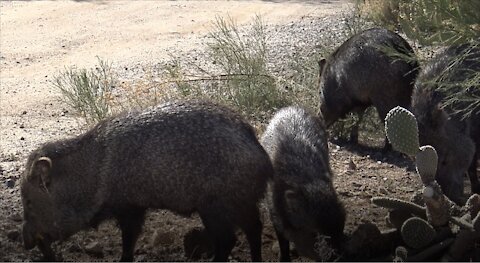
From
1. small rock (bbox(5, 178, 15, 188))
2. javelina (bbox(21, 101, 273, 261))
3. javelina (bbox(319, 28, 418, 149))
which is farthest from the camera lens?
javelina (bbox(319, 28, 418, 149))

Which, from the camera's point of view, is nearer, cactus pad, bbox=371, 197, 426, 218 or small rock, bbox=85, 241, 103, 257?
cactus pad, bbox=371, 197, 426, 218

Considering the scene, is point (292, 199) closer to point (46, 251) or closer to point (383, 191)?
point (46, 251)

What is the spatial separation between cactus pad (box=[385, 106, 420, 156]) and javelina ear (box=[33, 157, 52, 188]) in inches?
75.7

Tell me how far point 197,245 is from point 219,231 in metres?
0.54

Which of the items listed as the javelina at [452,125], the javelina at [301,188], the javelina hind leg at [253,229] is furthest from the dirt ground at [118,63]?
the javelina at [452,125]

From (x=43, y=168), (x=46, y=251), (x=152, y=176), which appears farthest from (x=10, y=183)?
(x=152, y=176)

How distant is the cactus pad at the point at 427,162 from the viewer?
521 cm

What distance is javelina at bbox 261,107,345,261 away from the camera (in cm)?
514

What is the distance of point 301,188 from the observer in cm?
527

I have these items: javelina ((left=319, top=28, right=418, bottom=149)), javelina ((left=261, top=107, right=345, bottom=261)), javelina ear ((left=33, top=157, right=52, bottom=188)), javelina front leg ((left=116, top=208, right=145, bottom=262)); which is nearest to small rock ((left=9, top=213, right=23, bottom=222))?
javelina ear ((left=33, top=157, right=52, bottom=188))

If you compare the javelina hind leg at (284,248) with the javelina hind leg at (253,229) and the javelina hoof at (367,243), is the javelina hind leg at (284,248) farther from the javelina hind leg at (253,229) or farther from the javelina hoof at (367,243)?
the javelina hoof at (367,243)

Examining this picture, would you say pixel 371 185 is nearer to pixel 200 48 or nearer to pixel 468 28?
pixel 468 28

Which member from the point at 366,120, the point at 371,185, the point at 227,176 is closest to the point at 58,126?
the point at 366,120

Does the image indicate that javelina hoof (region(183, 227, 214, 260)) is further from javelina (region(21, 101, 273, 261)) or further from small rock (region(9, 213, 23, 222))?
small rock (region(9, 213, 23, 222))
